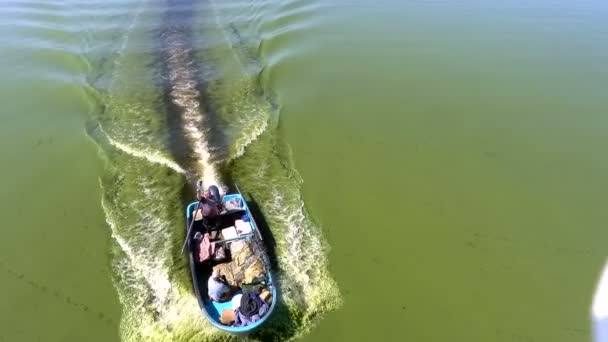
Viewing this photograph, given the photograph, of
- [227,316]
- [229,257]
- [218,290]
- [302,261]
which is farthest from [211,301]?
[302,261]

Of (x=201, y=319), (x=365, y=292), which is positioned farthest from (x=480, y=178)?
(x=201, y=319)

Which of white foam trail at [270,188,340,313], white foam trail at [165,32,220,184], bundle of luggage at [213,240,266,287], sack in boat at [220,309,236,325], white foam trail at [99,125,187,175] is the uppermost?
white foam trail at [165,32,220,184]

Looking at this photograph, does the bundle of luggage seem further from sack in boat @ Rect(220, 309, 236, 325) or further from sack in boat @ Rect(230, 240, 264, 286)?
sack in boat @ Rect(220, 309, 236, 325)

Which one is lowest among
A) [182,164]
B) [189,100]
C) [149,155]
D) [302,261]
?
[302,261]

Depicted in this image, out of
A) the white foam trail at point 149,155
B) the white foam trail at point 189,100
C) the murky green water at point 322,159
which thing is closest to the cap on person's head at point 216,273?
the murky green water at point 322,159

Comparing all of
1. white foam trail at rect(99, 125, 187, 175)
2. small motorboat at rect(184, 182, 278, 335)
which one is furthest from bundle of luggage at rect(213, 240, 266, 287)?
white foam trail at rect(99, 125, 187, 175)

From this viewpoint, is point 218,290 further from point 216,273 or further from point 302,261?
point 302,261

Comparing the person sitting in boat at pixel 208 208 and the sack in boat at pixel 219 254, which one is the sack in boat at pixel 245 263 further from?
the person sitting in boat at pixel 208 208
